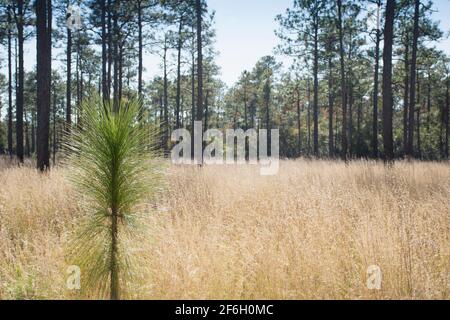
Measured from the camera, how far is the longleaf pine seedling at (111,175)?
2.12 metres

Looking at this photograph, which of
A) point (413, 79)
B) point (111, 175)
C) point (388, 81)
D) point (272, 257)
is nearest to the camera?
point (111, 175)

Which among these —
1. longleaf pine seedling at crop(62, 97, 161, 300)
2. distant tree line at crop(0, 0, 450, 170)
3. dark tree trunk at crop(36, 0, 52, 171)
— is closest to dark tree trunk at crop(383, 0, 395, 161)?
distant tree line at crop(0, 0, 450, 170)

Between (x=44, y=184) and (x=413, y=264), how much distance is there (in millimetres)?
6530

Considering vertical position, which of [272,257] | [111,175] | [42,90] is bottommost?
[272,257]

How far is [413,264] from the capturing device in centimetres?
295

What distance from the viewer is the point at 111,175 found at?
7.11ft

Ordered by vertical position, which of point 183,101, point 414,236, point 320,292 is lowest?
point 320,292

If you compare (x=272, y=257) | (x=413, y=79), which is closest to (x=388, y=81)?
(x=413, y=79)

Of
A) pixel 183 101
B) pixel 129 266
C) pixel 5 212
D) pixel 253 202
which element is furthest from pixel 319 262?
pixel 183 101

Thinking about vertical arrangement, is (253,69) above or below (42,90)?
above

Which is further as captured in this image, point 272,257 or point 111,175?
point 272,257

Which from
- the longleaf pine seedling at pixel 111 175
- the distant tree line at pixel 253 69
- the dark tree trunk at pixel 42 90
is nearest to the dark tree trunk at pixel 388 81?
the distant tree line at pixel 253 69

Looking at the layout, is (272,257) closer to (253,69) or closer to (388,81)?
(388,81)
